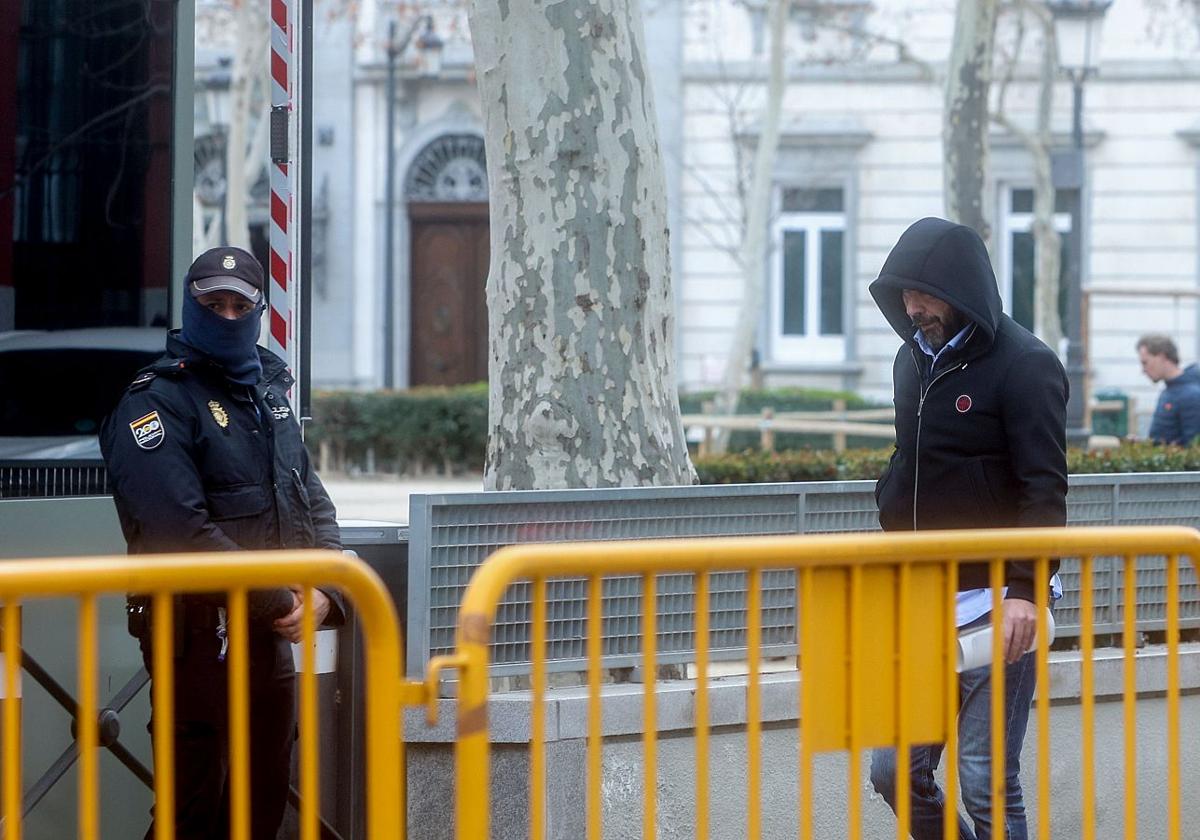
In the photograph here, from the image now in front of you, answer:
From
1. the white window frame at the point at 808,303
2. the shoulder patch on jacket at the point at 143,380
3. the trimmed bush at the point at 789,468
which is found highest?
the white window frame at the point at 808,303

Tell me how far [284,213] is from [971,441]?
239 cm

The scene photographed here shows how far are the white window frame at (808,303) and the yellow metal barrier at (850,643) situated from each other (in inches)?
846

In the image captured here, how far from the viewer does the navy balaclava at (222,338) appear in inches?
172

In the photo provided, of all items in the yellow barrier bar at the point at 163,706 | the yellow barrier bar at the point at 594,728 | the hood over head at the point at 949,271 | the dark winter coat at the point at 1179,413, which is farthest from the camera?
the dark winter coat at the point at 1179,413

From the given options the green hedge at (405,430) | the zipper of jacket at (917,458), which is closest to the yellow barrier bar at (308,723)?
the zipper of jacket at (917,458)

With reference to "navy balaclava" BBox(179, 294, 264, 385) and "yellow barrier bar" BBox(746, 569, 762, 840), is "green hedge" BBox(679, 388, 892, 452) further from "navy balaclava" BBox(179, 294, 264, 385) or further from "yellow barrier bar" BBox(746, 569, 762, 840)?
"yellow barrier bar" BBox(746, 569, 762, 840)

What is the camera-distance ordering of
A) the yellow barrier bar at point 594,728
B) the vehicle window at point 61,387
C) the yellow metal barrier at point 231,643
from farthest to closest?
the vehicle window at point 61,387, the yellow barrier bar at point 594,728, the yellow metal barrier at point 231,643

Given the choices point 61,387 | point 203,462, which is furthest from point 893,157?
point 203,462

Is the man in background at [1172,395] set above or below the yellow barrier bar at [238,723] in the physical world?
above

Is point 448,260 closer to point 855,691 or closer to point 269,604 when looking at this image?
point 269,604

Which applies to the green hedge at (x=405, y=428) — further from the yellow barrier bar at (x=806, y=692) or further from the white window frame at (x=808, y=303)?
the yellow barrier bar at (x=806, y=692)

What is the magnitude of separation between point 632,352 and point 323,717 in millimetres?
1626

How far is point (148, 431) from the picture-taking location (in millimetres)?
4227

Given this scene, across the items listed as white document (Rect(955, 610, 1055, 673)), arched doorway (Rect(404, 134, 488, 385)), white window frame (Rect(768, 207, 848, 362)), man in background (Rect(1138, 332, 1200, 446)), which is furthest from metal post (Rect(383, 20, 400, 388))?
white document (Rect(955, 610, 1055, 673))
